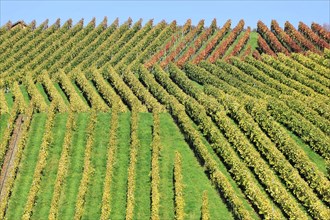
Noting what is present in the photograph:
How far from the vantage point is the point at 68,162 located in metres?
48.5

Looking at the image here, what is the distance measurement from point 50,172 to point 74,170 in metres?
2.16

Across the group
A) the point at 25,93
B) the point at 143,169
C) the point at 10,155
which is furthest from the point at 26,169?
the point at 25,93

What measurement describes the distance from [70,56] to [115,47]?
24.7ft

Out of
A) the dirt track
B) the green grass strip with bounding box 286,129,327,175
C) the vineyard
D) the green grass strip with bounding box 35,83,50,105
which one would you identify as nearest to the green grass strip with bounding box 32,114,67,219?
the vineyard

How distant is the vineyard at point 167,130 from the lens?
4300 centimetres

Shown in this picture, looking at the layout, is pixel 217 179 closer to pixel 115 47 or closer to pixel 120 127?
pixel 120 127

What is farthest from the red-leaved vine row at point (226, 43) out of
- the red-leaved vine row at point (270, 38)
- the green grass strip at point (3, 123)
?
the green grass strip at point (3, 123)

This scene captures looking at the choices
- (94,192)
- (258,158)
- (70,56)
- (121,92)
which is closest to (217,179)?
(258,158)

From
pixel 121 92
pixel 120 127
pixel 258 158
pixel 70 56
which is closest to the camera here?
pixel 258 158

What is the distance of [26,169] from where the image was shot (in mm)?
48188

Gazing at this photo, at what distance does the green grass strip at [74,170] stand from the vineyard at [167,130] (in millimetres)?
115

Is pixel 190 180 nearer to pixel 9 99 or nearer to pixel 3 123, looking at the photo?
pixel 3 123

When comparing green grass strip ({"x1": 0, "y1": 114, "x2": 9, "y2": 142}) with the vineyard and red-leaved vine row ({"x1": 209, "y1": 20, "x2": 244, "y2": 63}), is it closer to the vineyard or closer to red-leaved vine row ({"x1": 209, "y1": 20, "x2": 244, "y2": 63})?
the vineyard

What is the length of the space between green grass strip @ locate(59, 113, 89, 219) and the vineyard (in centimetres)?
11
